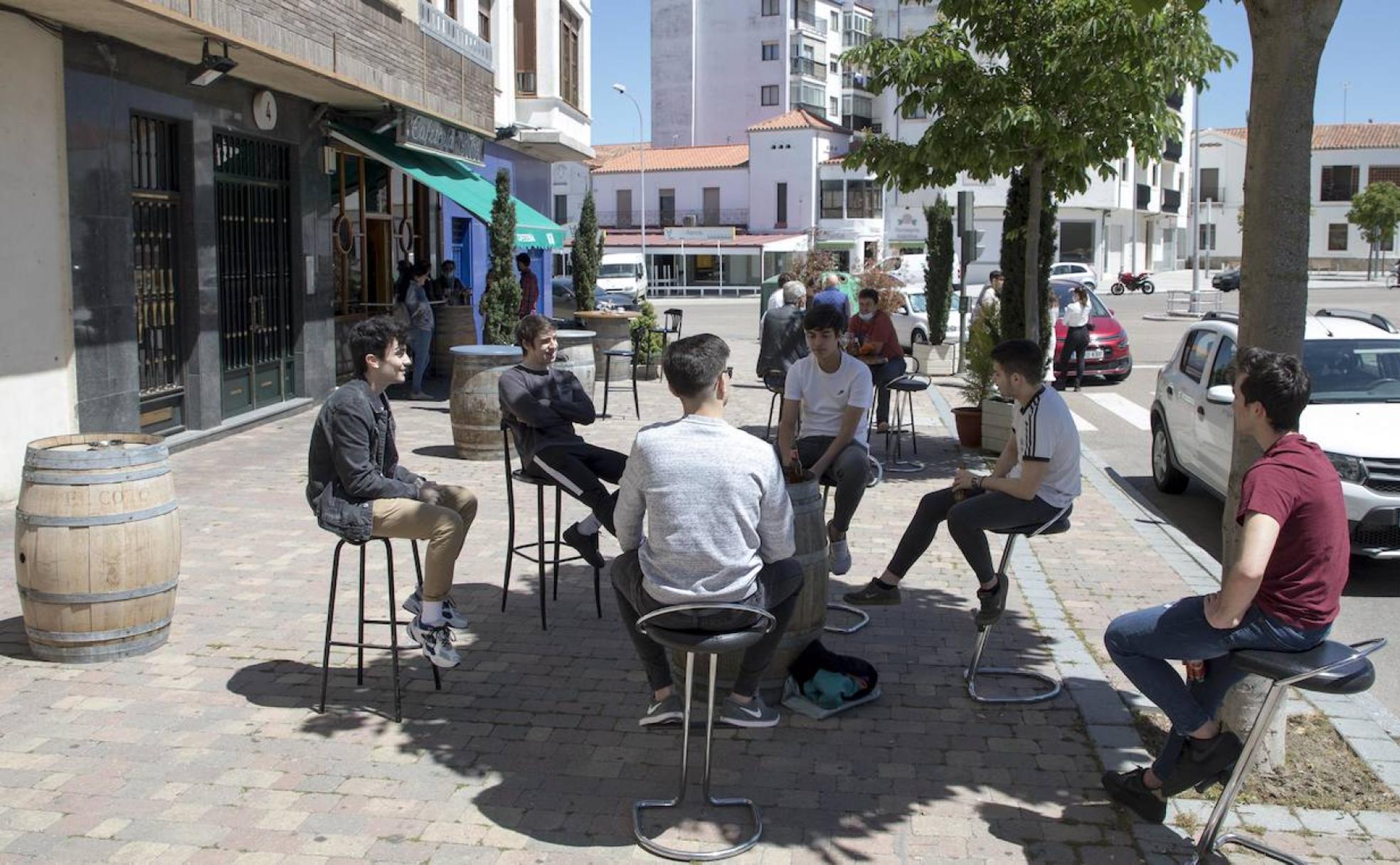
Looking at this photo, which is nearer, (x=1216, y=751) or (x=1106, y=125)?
(x=1216, y=751)

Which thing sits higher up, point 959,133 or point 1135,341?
point 959,133

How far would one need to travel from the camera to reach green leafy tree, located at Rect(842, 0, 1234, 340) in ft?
35.0

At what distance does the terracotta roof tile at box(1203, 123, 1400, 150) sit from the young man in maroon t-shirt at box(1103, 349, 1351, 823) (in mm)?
87188

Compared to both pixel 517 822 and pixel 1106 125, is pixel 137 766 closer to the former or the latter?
pixel 517 822

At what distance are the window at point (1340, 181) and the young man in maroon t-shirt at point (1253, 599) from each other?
9082 cm

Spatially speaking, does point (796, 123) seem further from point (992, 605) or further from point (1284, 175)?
point (1284, 175)

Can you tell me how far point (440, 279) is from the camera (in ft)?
66.6

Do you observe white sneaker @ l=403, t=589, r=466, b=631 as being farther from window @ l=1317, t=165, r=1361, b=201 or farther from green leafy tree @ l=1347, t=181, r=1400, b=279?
window @ l=1317, t=165, r=1361, b=201

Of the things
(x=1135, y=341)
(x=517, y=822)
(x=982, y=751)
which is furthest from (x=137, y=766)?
(x=1135, y=341)

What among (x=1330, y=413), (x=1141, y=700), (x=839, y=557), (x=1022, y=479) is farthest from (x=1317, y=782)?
(x=1330, y=413)

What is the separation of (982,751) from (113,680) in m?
3.76

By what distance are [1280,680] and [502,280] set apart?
1383 centimetres

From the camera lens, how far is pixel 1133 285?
61.9 metres

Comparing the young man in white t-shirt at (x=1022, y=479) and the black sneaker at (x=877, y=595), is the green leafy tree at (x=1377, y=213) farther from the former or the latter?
the young man in white t-shirt at (x=1022, y=479)
